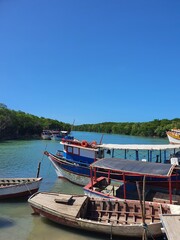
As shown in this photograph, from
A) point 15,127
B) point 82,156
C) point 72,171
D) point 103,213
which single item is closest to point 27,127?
point 15,127

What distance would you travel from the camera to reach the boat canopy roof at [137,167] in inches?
588

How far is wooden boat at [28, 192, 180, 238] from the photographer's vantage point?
499 inches

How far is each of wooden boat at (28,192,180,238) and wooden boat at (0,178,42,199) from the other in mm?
3394

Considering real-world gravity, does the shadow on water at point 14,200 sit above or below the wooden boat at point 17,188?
below

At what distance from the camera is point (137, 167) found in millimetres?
16062

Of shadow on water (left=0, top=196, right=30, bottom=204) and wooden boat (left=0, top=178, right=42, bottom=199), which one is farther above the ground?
wooden boat (left=0, top=178, right=42, bottom=199)

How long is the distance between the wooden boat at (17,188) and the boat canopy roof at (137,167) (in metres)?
5.02

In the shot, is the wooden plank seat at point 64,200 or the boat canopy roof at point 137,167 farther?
the boat canopy roof at point 137,167

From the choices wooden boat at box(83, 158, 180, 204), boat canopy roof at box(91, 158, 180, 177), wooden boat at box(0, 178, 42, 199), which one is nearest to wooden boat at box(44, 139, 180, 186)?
wooden boat at box(83, 158, 180, 204)

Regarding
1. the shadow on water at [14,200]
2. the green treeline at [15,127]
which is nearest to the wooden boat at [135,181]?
the shadow on water at [14,200]

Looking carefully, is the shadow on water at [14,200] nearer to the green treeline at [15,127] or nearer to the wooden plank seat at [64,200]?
the wooden plank seat at [64,200]

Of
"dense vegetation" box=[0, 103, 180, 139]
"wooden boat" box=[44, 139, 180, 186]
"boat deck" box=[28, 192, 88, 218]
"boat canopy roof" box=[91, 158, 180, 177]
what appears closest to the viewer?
"boat deck" box=[28, 192, 88, 218]

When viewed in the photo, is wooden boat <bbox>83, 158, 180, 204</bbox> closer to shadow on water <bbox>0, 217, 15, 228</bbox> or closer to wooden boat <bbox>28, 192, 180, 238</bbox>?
wooden boat <bbox>28, 192, 180, 238</bbox>

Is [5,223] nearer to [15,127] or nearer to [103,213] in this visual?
[103,213]
